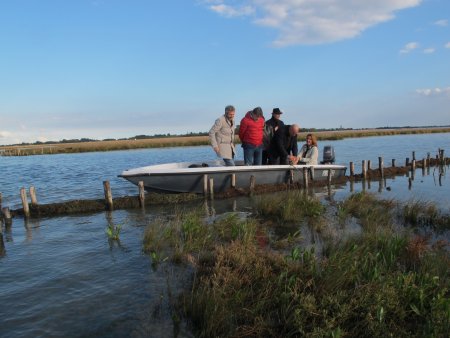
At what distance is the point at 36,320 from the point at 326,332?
11.0 ft

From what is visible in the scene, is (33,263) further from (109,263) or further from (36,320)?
(36,320)

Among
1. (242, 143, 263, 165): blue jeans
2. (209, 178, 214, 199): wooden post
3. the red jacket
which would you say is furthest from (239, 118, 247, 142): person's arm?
(209, 178, 214, 199): wooden post

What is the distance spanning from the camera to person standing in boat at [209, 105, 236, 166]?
428 inches

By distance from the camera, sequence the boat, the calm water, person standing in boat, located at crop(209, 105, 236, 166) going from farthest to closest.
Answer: the boat → person standing in boat, located at crop(209, 105, 236, 166) → the calm water

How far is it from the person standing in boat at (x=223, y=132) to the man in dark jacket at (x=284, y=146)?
5.63 feet

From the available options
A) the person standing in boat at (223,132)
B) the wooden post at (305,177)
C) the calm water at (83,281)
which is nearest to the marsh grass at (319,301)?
the calm water at (83,281)

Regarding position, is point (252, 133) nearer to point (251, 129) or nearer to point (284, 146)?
point (251, 129)

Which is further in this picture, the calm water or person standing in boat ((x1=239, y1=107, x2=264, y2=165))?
person standing in boat ((x1=239, y1=107, x2=264, y2=165))

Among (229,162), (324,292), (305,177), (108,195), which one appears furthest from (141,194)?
(324,292)

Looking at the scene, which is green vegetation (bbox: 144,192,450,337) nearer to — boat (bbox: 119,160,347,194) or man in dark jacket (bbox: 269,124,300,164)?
boat (bbox: 119,160,347,194)

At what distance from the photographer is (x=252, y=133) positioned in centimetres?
1144

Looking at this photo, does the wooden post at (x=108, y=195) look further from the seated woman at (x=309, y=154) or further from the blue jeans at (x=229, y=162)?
the seated woman at (x=309, y=154)

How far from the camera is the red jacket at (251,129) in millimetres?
11242

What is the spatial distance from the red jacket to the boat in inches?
37.4
